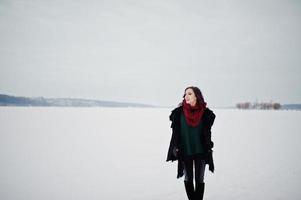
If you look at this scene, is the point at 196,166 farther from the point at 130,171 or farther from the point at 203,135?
the point at 130,171

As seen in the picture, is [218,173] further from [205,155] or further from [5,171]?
[5,171]

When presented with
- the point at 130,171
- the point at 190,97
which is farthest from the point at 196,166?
the point at 130,171

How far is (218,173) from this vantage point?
650 cm

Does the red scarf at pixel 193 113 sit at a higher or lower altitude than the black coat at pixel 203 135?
higher

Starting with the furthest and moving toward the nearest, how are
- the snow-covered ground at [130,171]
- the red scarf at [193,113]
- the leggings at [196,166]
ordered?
the snow-covered ground at [130,171] < the leggings at [196,166] < the red scarf at [193,113]

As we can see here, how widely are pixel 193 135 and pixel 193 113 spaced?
0.31 m

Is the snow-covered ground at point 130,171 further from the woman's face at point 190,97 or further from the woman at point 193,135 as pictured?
the woman's face at point 190,97

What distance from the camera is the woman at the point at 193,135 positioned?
391 cm

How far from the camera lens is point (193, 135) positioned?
3941 millimetres

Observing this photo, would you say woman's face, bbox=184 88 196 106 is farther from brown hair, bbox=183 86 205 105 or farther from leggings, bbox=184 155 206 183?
leggings, bbox=184 155 206 183

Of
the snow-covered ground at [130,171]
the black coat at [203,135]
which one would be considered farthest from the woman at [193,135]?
the snow-covered ground at [130,171]

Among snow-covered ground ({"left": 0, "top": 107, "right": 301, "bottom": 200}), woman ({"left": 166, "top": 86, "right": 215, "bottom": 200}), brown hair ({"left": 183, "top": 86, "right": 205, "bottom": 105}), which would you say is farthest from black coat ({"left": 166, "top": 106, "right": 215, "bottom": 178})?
snow-covered ground ({"left": 0, "top": 107, "right": 301, "bottom": 200})

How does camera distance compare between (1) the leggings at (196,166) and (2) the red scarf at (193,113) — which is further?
(1) the leggings at (196,166)

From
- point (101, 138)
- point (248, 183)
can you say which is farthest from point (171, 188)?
point (101, 138)
